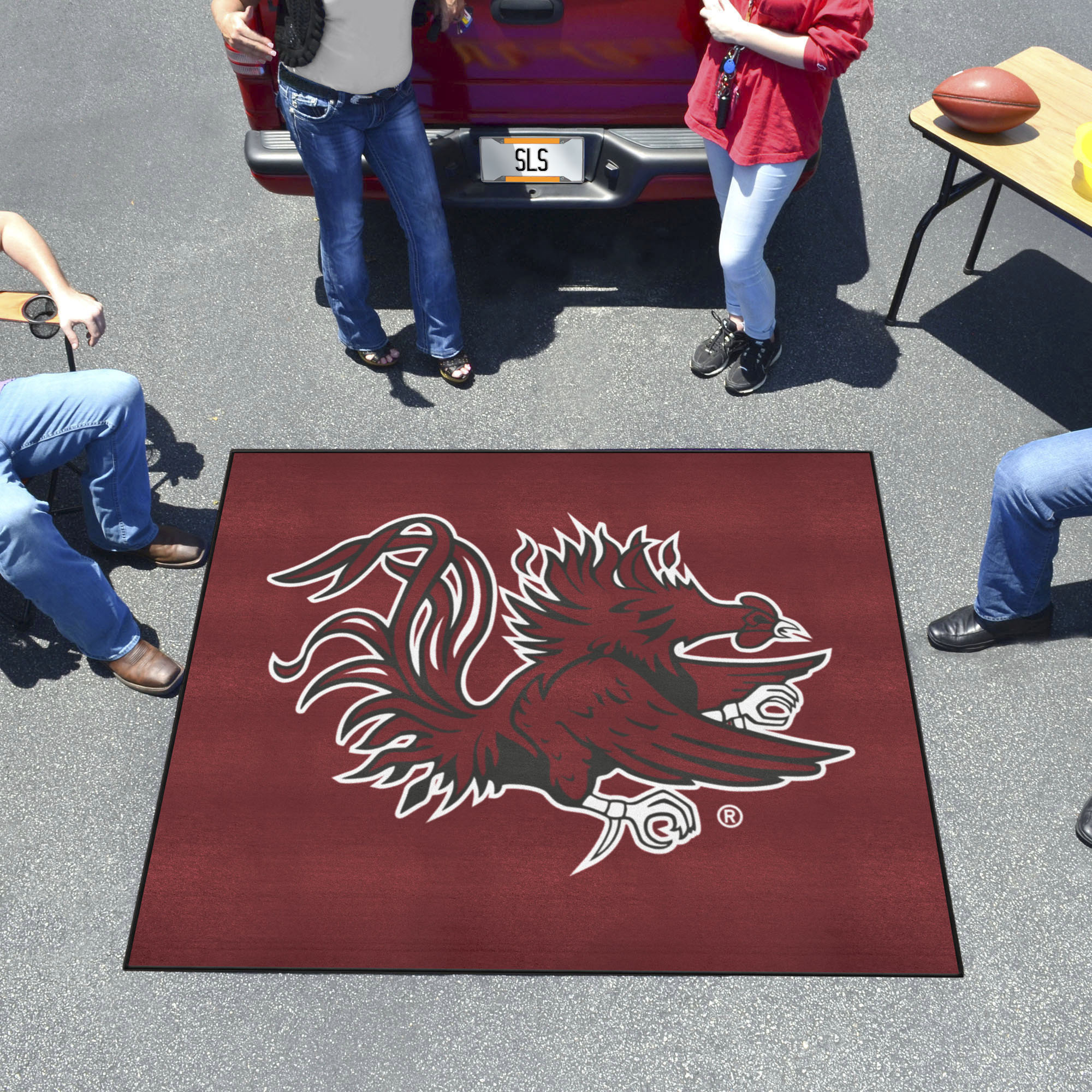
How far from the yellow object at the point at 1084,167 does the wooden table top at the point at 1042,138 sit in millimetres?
12

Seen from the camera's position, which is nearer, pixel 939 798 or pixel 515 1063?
pixel 515 1063

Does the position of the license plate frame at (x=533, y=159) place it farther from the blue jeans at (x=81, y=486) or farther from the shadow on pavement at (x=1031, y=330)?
the shadow on pavement at (x=1031, y=330)

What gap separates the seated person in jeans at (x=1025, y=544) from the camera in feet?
8.08

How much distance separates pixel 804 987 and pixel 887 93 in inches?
142

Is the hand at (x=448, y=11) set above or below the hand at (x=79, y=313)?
above

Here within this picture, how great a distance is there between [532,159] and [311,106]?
0.71 metres

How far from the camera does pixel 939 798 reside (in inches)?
102

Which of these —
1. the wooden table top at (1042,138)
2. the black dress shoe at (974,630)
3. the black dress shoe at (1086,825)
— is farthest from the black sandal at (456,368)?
the black dress shoe at (1086,825)

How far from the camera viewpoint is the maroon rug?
240cm

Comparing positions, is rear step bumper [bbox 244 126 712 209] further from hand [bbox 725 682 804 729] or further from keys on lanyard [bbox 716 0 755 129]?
hand [bbox 725 682 804 729]

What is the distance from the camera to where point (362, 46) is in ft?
8.63

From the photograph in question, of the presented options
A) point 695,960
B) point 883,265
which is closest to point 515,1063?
point 695,960

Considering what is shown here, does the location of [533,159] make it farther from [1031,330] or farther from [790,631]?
[1031,330]

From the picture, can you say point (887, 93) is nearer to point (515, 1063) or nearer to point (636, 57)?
point (636, 57)
